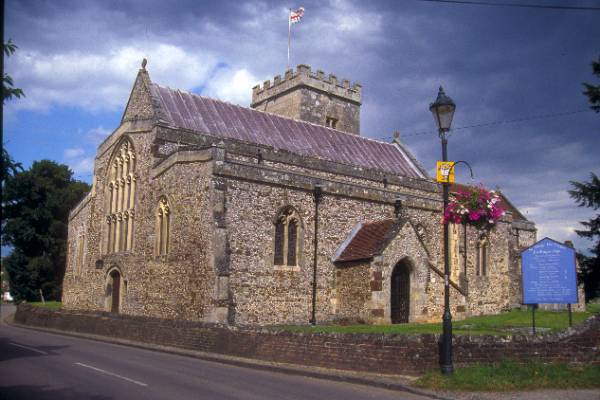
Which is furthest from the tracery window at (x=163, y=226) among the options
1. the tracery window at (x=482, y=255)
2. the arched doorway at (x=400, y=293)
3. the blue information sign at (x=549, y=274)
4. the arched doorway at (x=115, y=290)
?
the tracery window at (x=482, y=255)

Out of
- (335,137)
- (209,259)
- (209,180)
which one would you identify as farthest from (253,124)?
(209,259)

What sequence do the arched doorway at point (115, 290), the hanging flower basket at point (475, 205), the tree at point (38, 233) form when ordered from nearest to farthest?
the hanging flower basket at point (475, 205), the arched doorway at point (115, 290), the tree at point (38, 233)

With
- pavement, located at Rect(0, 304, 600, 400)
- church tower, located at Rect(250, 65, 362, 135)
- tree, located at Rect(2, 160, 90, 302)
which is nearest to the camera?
pavement, located at Rect(0, 304, 600, 400)

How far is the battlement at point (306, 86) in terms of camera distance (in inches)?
1662

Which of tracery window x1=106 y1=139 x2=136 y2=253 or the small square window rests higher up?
the small square window

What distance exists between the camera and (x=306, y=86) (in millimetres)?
42031

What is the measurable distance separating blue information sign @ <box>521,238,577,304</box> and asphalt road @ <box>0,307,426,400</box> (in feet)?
17.0

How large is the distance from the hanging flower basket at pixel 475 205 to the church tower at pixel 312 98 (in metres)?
17.6

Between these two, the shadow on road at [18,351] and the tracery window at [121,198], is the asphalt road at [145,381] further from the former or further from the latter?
the tracery window at [121,198]

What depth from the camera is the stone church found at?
20781mm

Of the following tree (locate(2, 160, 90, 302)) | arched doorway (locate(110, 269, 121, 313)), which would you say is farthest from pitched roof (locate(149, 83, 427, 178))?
Answer: tree (locate(2, 160, 90, 302))

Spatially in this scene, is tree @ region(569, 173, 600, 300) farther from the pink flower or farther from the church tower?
the church tower

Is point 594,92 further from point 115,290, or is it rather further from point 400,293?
point 115,290

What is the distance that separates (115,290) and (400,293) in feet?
47.6
